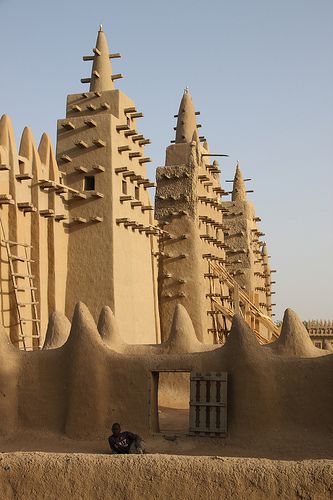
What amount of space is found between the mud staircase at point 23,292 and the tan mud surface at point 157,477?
27.2 ft

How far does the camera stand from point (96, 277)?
20.6 m

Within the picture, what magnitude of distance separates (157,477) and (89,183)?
14208 millimetres

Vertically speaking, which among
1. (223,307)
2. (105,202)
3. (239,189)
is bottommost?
(223,307)

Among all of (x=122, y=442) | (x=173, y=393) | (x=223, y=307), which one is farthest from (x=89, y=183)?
(x=122, y=442)

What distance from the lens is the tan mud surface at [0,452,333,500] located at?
785 cm

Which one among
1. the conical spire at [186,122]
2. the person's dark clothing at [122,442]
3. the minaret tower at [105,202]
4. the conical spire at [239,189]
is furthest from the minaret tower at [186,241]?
the person's dark clothing at [122,442]

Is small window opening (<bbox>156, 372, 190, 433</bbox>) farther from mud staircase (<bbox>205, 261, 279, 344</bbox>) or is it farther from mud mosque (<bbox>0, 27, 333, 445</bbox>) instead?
mud staircase (<bbox>205, 261, 279, 344</bbox>)

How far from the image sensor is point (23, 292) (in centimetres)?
1783

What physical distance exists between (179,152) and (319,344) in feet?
69.6

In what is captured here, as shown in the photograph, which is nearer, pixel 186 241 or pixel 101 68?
pixel 101 68

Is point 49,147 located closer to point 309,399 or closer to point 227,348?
point 227,348

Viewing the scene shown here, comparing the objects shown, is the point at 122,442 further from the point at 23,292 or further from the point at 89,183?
the point at 89,183

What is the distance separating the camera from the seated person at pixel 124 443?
1192 centimetres

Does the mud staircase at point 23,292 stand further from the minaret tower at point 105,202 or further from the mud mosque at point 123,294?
the minaret tower at point 105,202
